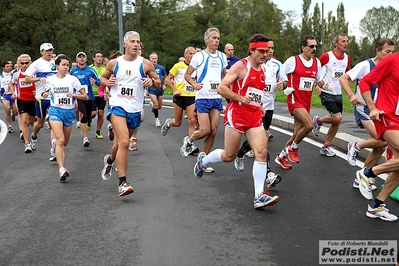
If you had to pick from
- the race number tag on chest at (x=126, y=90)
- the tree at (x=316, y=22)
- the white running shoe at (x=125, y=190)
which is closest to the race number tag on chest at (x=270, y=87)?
the race number tag on chest at (x=126, y=90)

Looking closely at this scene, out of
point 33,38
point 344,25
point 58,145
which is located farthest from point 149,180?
point 344,25

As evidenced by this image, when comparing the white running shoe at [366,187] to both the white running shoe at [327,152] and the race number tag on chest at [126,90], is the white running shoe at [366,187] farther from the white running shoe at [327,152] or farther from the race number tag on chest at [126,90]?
the white running shoe at [327,152]

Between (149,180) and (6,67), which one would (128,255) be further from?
(6,67)

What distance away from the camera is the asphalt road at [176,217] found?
16.5 ft

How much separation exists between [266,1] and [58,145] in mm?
84440

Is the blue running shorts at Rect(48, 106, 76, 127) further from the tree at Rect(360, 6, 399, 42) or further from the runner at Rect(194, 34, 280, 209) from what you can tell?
the tree at Rect(360, 6, 399, 42)

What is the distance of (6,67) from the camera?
53.2 feet

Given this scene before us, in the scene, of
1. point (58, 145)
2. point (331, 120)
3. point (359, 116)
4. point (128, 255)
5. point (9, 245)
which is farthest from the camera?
point (331, 120)

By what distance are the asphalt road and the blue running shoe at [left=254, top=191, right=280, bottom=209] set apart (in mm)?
91

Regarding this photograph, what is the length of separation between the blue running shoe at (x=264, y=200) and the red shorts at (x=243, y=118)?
30.9 inches

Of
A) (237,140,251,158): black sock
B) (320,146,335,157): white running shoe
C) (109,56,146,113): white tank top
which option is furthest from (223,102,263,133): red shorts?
(320,146,335,157): white running shoe

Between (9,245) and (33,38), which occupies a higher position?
(9,245)

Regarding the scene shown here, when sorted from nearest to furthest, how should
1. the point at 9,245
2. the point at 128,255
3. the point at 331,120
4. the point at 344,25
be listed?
the point at 128,255, the point at 9,245, the point at 331,120, the point at 344,25

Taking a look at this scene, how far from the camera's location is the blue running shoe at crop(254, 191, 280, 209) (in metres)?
6.29
